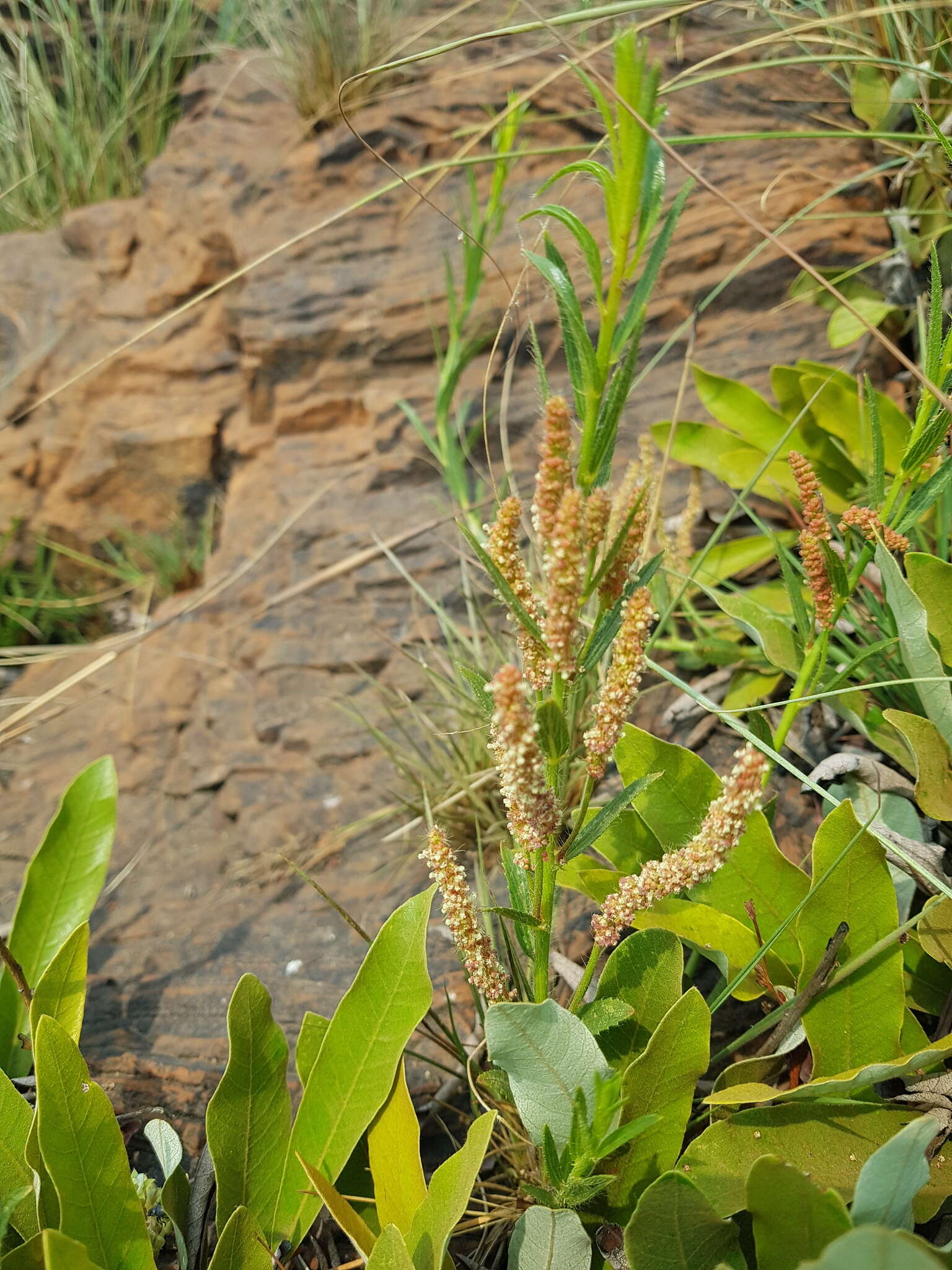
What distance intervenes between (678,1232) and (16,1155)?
68 cm

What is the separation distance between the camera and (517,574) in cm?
81

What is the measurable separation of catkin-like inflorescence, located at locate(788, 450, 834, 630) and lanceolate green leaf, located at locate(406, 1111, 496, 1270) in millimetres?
608

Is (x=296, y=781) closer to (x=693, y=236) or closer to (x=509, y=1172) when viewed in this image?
(x=509, y=1172)

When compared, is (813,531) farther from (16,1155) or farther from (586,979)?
(16,1155)

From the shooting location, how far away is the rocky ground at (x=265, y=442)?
1.82 meters

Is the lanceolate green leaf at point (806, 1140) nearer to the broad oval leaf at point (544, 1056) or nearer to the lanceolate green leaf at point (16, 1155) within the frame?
the broad oval leaf at point (544, 1056)

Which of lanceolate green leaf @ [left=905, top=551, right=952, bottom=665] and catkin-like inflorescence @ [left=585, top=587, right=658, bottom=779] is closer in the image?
catkin-like inflorescence @ [left=585, top=587, right=658, bottom=779]

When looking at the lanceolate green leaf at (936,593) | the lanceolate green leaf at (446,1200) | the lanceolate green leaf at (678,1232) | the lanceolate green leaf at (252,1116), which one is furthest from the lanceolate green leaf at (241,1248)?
the lanceolate green leaf at (936,593)

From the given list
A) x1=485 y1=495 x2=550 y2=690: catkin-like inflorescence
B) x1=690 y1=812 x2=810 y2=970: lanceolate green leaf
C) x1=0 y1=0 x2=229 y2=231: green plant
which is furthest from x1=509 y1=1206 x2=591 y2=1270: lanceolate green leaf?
x1=0 y1=0 x2=229 y2=231: green plant

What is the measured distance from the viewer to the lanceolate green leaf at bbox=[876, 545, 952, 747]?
3.54 feet

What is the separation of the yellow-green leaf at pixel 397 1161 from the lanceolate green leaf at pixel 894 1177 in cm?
42

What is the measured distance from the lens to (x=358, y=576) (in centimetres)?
251

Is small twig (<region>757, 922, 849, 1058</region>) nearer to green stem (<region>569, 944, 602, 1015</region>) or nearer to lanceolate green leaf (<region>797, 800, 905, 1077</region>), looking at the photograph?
lanceolate green leaf (<region>797, 800, 905, 1077</region>)

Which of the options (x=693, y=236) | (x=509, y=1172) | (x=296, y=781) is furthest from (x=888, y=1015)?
(x=693, y=236)
